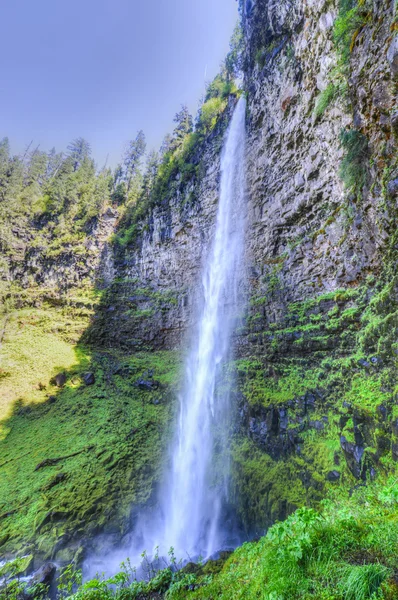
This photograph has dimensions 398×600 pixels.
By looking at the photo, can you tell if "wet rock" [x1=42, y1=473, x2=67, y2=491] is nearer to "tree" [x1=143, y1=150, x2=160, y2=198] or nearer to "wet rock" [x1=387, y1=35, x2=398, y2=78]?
"wet rock" [x1=387, y1=35, x2=398, y2=78]

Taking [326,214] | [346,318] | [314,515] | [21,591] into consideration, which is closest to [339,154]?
[326,214]

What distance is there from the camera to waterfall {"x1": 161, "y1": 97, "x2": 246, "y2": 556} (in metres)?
8.72

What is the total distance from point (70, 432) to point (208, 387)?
260 inches

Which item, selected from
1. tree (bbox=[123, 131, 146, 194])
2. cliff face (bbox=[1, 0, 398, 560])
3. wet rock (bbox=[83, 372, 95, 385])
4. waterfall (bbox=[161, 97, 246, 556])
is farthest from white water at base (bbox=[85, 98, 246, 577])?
tree (bbox=[123, 131, 146, 194])

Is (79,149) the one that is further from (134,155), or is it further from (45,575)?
(45,575)

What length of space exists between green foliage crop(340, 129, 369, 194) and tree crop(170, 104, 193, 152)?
71.9 feet

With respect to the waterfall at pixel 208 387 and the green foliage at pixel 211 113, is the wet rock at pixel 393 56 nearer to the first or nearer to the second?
the waterfall at pixel 208 387

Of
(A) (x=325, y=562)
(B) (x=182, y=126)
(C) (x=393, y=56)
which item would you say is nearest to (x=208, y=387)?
(A) (x=325, y=562)

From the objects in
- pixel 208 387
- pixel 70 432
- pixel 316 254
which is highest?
pixel 316 254

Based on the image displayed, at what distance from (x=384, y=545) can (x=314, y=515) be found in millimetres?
769

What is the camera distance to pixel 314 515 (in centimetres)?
320

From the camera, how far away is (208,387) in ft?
39.3

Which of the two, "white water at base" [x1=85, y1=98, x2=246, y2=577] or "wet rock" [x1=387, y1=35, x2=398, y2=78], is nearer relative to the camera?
"wet rock" [x1=387, y1=35, x2=398, y2=78]

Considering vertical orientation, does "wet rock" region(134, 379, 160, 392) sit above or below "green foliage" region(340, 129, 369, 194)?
below
